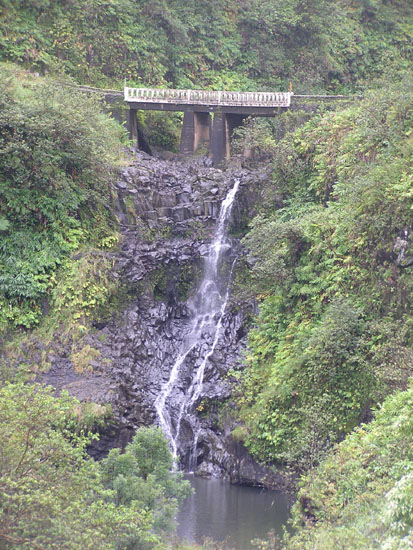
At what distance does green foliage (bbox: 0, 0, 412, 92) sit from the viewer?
32594 mm

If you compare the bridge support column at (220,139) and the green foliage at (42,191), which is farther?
the bridge support column at (220,139)

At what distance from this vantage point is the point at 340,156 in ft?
78.7

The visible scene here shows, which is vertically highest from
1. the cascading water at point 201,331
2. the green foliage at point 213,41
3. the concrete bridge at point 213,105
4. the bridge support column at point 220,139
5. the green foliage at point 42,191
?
the green foliage at point 213,41

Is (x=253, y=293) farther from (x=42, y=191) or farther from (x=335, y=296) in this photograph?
(x=42, y=191)

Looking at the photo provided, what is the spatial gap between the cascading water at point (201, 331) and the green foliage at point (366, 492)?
6555 mm

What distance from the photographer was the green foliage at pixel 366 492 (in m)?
10.2

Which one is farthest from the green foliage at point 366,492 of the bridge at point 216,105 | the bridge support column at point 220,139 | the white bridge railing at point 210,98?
the white bridge railing at point 210,98

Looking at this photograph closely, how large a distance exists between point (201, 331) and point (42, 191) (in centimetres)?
729

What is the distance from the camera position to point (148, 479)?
13.3 metres

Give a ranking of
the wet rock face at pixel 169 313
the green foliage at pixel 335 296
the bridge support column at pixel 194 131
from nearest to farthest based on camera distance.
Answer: the green foliage at pixel 335 296 < the wet rock face at pixel 169 313 < the bridge support column at pixel 194 131

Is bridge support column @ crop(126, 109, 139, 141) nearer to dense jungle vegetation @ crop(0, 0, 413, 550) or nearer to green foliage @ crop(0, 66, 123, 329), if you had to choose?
dense jungle vegetation @ crop(0, 0, 413, 550)

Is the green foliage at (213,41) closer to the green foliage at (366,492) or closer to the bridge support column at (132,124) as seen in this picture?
the bridge support column at (132,124)

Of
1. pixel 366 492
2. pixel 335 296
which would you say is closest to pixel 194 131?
pixel 335 296

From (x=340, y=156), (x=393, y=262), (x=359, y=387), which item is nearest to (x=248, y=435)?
(x=359, y=387)
